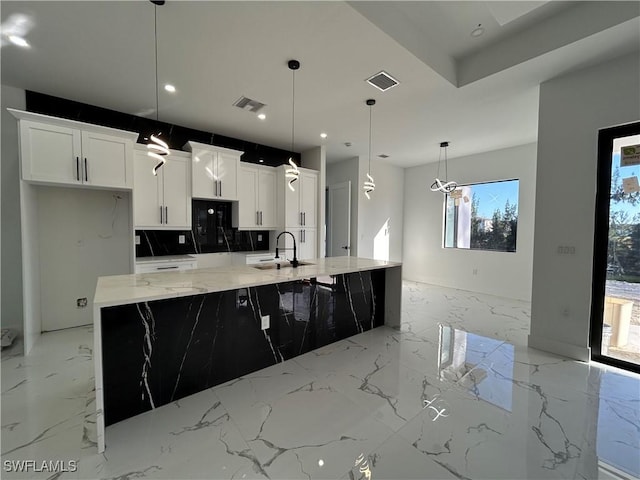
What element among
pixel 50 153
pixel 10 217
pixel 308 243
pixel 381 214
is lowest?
pixel 308 243

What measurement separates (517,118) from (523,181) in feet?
5.75

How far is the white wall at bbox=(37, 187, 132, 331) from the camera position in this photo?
3.41 m

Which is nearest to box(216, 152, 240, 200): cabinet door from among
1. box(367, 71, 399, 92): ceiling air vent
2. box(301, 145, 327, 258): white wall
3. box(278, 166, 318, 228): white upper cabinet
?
box(278, 166, 318, 228): white upper cabinet

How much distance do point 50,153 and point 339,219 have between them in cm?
476

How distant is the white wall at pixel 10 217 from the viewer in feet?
10.0

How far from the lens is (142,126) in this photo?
3.93 metres

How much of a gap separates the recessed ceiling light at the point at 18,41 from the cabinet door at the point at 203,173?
1834 millimetres

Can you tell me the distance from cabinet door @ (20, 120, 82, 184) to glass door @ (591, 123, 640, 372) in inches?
219

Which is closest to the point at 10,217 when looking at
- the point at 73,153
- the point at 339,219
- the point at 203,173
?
the point at 73,153

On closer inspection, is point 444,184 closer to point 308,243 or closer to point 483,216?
point 483,216

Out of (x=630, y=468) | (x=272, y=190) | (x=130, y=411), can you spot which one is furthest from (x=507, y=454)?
(x=272, y=190)

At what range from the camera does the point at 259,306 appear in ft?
8.48

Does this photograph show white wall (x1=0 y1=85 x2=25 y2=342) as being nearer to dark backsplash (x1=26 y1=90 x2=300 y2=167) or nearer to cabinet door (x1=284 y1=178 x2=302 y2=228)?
dark backsplash (x1=26 y1=90 x2=300 y2=167)

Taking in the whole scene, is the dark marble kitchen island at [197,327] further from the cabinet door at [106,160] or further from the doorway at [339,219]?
the doorway at [339,219]
